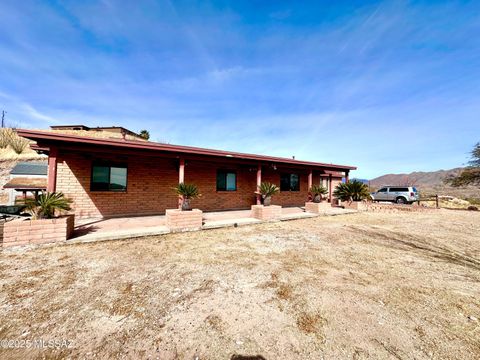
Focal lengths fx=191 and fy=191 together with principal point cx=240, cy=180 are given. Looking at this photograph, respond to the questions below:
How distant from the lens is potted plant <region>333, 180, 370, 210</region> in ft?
41.7

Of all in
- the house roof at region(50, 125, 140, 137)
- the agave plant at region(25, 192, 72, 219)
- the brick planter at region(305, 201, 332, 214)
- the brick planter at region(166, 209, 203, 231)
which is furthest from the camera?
the house roof at region(50, 125, 140, 137)

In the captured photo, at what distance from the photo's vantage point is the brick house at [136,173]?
22.2ft

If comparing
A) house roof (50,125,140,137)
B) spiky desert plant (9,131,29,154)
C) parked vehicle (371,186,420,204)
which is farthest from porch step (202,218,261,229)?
house roof (50,125,140,137)

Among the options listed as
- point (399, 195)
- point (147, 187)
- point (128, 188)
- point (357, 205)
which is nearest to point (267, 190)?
point (147, 187)

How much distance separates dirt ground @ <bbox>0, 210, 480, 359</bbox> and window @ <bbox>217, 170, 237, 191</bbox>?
6.12m

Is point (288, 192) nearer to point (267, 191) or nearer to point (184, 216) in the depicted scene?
point (267, 191)

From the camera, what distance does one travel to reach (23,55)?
9.02 metres

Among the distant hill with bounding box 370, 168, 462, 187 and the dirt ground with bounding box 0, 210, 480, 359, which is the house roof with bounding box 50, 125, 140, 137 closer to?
the dirt ground with bounding box 0, 210, 480, 359

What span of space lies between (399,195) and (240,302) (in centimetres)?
2146

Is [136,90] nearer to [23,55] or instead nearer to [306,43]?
[23,55]

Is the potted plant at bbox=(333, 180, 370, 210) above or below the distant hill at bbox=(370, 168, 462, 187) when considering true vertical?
below

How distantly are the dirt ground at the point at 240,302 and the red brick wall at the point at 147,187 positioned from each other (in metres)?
4.01

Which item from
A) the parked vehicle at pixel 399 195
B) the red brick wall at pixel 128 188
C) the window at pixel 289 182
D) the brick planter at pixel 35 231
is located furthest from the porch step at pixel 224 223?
the parked vehicle at pixel 399 195

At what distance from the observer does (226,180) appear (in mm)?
11133
